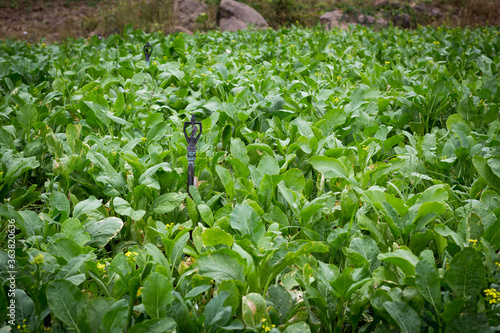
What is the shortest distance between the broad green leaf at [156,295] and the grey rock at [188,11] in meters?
13.0

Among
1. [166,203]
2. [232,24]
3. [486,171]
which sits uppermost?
[486,171]

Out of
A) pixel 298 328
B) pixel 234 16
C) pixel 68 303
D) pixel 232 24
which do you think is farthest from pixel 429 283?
pixel 234 16

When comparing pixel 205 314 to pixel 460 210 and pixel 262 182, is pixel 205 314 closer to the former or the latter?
pixel 262 182

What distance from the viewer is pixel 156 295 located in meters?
1.20

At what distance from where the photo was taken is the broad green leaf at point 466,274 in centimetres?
125

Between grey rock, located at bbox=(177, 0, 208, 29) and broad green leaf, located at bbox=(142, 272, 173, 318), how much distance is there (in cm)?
1304

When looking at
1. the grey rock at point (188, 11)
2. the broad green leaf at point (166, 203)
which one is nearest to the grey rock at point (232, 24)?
the grey rock at point (188, 11)

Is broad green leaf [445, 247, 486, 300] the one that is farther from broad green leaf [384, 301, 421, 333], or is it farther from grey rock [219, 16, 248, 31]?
grey rock [219, 16, 248, 31]

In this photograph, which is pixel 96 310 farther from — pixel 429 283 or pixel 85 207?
pixel 429 283

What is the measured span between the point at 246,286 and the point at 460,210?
3.51 feet

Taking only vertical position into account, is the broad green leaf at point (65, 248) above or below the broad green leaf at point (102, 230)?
above

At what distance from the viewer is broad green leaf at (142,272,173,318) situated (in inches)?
46.8

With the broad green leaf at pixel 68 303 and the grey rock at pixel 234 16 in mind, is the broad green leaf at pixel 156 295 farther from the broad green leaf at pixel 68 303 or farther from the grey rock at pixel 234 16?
the grey rock at pixel 234 16

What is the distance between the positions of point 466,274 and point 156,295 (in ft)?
3.16
